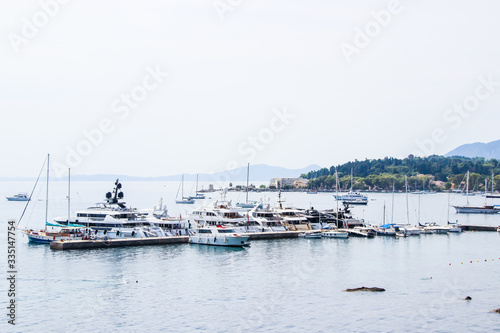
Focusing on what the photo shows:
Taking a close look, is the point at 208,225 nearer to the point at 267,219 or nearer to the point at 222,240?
the point at 222,240

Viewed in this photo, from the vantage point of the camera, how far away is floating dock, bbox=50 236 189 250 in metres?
62.6

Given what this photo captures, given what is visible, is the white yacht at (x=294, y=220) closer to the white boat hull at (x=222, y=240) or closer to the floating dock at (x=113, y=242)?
the white boat hull at (x=222, y=240)

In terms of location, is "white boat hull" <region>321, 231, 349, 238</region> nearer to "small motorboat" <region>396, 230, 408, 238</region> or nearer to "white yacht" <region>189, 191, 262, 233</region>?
"small motorboat" <region>396, 230, 408, 238</region>

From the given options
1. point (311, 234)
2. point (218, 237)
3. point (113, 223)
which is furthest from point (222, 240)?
point (311, 234)

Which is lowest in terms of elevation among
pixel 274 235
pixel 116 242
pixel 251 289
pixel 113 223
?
pixel 251 289

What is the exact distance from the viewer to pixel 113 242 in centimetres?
6512

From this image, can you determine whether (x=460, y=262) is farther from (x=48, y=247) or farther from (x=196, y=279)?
(x=48, y=247)

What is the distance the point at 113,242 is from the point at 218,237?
12.5 meters

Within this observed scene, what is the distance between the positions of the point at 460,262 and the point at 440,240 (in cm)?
2107

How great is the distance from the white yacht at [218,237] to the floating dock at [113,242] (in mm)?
2211

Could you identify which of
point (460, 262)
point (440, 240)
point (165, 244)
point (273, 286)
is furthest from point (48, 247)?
point (440, 240)

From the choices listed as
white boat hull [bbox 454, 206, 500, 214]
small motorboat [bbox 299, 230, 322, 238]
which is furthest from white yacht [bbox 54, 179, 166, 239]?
white boat hull [bbox 454, 206, 500, 214]

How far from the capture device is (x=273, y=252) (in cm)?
6500

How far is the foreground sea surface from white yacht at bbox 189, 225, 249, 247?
143 cm
